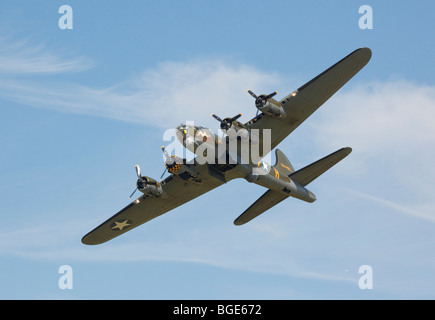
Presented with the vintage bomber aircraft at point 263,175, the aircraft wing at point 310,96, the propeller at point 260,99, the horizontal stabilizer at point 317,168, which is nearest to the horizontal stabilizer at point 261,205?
the vintage bomber aircraft at point 263,175

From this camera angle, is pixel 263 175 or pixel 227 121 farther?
pixel 263 175

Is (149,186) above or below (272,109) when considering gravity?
below

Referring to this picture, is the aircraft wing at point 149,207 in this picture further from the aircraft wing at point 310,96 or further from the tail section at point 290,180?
the aircraft wing at point 310,96

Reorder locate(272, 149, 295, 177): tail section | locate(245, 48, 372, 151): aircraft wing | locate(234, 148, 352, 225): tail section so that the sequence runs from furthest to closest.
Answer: locate(272, 149, 295, 177): tail section → locate(234, 148, 352, 225): tail section → locate(245, 48, 372, 151): aircraft wing

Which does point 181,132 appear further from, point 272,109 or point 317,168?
point 317,168

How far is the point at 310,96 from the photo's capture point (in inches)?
1640

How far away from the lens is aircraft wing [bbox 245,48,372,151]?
133 ft

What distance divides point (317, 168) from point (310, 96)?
5769 mm

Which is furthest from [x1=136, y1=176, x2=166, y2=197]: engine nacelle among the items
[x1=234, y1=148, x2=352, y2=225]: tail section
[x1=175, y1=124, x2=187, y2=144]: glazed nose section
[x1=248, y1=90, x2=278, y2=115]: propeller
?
[x1=248, y1=90, x2=278, y2=115]: propeller

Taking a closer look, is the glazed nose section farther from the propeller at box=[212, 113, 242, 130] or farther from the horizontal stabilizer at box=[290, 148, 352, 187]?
the horizontal stabilizer at box=[290, 148, 352, 187]

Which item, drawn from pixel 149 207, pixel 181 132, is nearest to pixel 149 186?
pixel 149 207

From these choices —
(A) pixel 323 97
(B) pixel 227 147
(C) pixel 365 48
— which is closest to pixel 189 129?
(B) pixel 227 147

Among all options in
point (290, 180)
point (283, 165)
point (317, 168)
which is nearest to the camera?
point (317, 168)

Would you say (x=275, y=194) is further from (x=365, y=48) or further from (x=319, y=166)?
(x=365, y=48)
